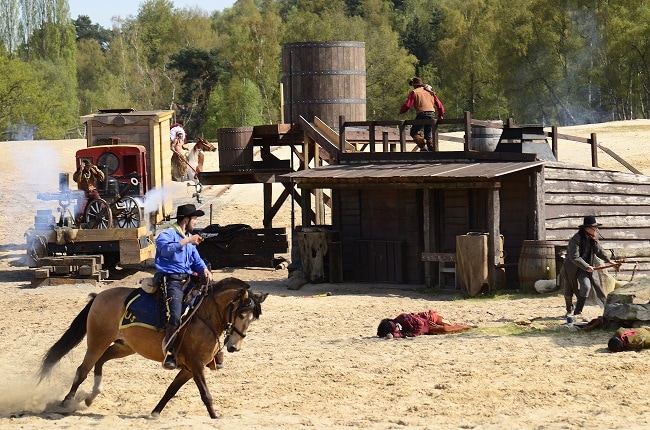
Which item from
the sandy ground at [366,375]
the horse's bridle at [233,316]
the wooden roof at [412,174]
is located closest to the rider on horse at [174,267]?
the horse's bridle at [233,316]

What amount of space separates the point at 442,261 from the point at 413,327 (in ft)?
16.8

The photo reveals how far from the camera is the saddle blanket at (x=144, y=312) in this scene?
11375 millimetres

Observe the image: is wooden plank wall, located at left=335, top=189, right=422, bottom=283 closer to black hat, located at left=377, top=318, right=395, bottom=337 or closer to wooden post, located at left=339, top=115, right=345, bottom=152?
wooden post, located at left=339, top=115, right=345, bottom=152

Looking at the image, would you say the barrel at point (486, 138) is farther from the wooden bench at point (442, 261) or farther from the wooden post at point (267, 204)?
the wooden post at point (267, 204)

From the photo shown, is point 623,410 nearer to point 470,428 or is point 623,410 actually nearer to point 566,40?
point 470,428

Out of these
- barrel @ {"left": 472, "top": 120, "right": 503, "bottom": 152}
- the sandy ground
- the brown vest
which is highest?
the brown vest

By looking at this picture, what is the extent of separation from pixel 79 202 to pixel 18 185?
17.3m

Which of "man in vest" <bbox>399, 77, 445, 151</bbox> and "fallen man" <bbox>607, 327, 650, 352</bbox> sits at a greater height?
"man in vest" <bbox>399, 77, 445, 151</bbox>

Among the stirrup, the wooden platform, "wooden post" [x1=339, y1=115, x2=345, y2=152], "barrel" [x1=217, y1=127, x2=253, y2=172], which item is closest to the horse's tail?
the stirrup

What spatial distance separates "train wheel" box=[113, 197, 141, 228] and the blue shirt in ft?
39.6

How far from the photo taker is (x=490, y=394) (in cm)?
1195

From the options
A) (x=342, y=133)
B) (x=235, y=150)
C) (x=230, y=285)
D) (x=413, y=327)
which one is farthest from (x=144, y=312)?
(x=235, y=150)

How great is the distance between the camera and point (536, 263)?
1909 cm

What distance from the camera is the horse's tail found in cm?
1193
